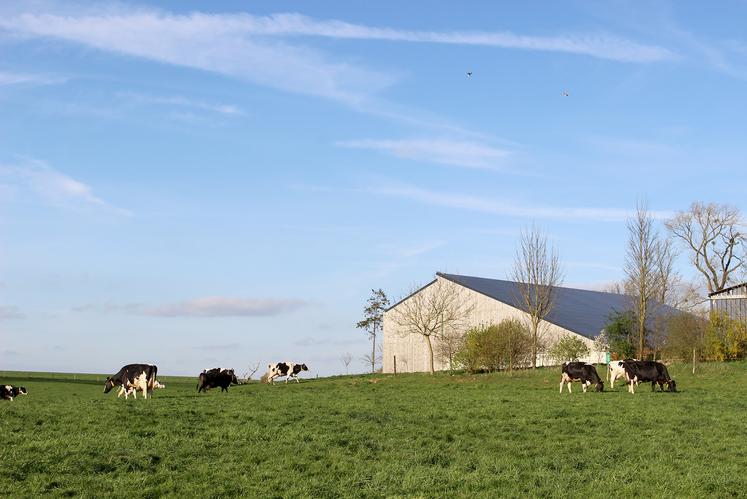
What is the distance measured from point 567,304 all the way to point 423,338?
15331 millimetres

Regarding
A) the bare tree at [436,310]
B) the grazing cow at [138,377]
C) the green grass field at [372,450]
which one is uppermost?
the bare tree at [436,310]

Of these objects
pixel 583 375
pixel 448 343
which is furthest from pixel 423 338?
pixel 583 375

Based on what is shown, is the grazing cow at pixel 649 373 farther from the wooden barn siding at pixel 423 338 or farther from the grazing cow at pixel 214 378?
the wooden barn siding at pixel 423 338

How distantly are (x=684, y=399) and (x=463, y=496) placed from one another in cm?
1855

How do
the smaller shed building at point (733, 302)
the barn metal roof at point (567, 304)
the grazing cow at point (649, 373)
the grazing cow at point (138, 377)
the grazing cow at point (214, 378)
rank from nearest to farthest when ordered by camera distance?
the grazing cow at point (138, 377), the grazing cow at point (649, 373), the grazing cow at point (214, 378), the smaller shed building at point (733, 302), the barn metal roof at point (567, 304)

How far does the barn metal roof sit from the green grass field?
130 ft

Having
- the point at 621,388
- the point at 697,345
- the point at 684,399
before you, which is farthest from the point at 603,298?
the point at 684,399

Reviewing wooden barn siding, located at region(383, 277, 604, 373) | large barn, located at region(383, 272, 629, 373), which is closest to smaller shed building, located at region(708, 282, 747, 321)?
large barn, located at region(383, 272, 629, 373)

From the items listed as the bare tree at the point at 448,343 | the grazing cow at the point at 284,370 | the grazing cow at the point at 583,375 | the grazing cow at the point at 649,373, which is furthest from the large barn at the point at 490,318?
the grazing cow at the point at 583,375

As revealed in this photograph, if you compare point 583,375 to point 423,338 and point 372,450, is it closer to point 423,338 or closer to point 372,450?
point 372,450

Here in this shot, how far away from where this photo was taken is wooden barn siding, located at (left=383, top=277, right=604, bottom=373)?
64.1 m

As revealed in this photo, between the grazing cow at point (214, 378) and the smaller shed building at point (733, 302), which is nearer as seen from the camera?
the grazing cow at point (214, 378)

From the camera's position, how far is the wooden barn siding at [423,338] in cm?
6412

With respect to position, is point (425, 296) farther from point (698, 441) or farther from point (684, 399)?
point (698, 441)
